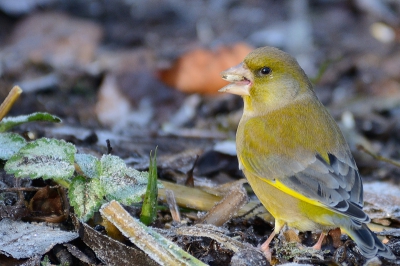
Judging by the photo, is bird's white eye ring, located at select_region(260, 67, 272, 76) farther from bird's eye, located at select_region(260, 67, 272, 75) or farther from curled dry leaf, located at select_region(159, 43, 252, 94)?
curled dry leaf, located at select_region(159, 43, 252, 94)

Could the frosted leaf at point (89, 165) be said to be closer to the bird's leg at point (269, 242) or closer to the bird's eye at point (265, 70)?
the bird's leg at point (269, 242)

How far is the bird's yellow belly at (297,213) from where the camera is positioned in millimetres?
3510

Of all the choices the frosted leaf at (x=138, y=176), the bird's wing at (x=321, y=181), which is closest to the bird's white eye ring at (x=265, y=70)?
the bird's wing at (x=321, y=181)

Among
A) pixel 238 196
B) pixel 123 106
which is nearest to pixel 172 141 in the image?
pixel 123 106

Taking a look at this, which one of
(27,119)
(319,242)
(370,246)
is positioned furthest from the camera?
(27,119)

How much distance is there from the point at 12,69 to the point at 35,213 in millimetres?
4077

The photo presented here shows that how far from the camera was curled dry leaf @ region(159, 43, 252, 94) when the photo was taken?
6.98 metres

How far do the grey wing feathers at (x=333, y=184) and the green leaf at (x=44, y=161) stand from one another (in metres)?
1.17

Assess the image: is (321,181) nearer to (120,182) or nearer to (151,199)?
(151,199)

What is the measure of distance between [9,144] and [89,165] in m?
0.49

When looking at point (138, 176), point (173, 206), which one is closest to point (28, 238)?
point (138, 176)

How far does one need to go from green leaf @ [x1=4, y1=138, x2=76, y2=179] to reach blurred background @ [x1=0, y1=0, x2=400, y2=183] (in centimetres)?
116

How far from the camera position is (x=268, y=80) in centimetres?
427

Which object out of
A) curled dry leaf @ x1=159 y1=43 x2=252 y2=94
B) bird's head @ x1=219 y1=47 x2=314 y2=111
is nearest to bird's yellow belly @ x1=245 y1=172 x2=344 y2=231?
bird's head @ x1=219 y1=47 x2=314 y2=111
